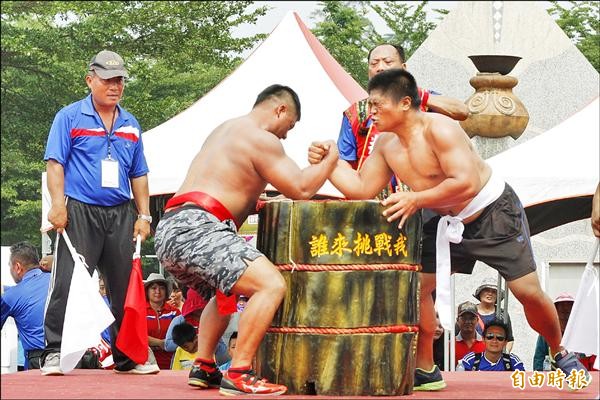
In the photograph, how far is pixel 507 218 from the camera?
18.3 ft

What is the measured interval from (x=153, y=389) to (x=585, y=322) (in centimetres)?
194

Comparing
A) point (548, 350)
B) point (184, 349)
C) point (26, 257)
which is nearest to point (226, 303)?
point (184, 349)

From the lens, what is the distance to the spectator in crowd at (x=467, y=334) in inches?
358

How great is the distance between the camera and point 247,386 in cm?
501

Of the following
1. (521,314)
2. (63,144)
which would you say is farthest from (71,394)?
(521,314)

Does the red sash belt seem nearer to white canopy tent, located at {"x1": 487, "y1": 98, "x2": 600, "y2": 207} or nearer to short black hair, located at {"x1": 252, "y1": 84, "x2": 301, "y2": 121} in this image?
short black hair, located at {"x1": 252, "y1": 84, "x2": 301, "y2": 121}

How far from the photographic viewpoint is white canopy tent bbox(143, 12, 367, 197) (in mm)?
9781

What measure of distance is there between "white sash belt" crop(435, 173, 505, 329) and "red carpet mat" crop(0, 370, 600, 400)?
0.38 meters

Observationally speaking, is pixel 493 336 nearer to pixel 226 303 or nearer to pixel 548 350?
pixel 548 350

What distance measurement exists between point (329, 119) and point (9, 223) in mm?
8409

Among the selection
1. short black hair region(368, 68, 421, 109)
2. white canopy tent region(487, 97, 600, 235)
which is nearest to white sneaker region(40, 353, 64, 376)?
short black hair region(368, 68, 421, 109)

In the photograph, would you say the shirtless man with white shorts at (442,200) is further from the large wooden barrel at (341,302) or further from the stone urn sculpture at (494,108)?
the stone urn sculpture at (494,108)

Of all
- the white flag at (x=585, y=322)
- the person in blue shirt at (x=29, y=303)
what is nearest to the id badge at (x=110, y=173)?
the person in blue shirt at (x=29, y=303)

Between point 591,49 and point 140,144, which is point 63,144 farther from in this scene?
point 591,49
